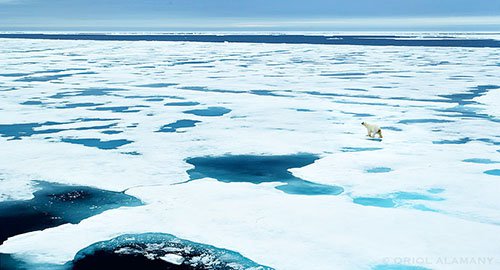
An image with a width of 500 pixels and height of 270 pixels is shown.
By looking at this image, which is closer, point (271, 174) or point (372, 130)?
point (271, 174)

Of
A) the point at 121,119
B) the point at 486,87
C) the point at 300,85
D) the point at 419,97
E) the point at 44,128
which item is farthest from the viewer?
the point at 300,85

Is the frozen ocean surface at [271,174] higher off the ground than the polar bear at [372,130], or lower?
lower

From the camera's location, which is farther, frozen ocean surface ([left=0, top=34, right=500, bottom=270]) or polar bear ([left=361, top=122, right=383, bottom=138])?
polar bear ([left=361, top=122, right=383, bottom=138])

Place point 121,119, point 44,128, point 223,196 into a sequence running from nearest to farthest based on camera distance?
point 223,196
point 44,128
point 121,119

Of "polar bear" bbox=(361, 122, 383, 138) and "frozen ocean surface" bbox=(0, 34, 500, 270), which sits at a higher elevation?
"polar bear" bbox=(361, 122, 383, 138)

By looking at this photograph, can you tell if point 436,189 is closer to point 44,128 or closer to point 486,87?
point 44,128

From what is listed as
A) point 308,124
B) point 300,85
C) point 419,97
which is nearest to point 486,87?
point 419,97

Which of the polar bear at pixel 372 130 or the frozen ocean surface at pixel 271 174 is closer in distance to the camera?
the frozen ocean surface at pixel 271 174

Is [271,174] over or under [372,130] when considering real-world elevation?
under
